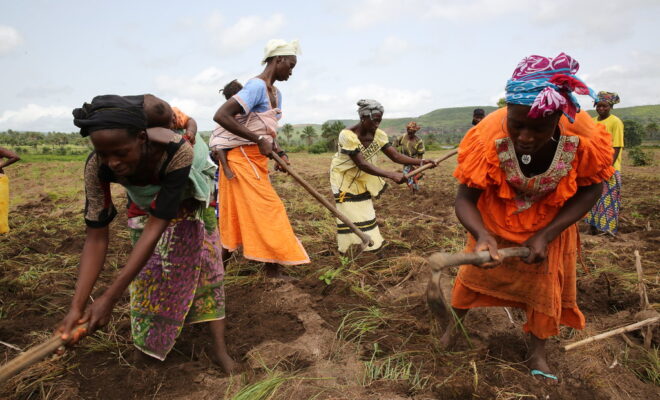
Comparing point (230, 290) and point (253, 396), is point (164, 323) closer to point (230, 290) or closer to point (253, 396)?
point (253, 396)

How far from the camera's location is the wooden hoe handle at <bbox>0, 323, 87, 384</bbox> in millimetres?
1261

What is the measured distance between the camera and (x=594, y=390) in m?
1.94

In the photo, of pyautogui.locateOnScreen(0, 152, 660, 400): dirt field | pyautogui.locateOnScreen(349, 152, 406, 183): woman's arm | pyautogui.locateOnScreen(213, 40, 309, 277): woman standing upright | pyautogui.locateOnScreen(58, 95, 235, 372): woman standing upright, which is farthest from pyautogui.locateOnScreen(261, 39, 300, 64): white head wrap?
pyautogui.locateOnScreen(0, 152, 660, 400): dirt field

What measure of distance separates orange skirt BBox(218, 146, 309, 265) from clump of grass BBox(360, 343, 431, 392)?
44.1 inches

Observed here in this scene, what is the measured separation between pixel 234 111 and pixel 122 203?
5.86 metres

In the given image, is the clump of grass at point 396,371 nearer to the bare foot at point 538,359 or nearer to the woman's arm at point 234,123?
the bare foot at point 538,359

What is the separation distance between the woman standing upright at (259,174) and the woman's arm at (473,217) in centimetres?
143

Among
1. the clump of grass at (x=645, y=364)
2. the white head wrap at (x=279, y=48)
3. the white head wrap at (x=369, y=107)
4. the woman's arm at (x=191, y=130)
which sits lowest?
the clump of grass at (x=645, y=364)

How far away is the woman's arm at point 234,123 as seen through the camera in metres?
2.90

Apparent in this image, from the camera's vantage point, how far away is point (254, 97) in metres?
2.98

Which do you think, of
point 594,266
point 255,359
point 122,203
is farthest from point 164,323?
point 122,203

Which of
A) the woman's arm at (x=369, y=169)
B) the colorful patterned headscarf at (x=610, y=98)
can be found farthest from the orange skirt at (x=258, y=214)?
the colorful patterned headscarf at (x=610, y=98)

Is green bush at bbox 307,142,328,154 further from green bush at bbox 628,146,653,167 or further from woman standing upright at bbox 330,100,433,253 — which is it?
woman standing upright at bbox 330,100,433,253

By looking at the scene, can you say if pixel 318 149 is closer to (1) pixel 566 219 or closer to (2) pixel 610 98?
(2) pixel 610 98
